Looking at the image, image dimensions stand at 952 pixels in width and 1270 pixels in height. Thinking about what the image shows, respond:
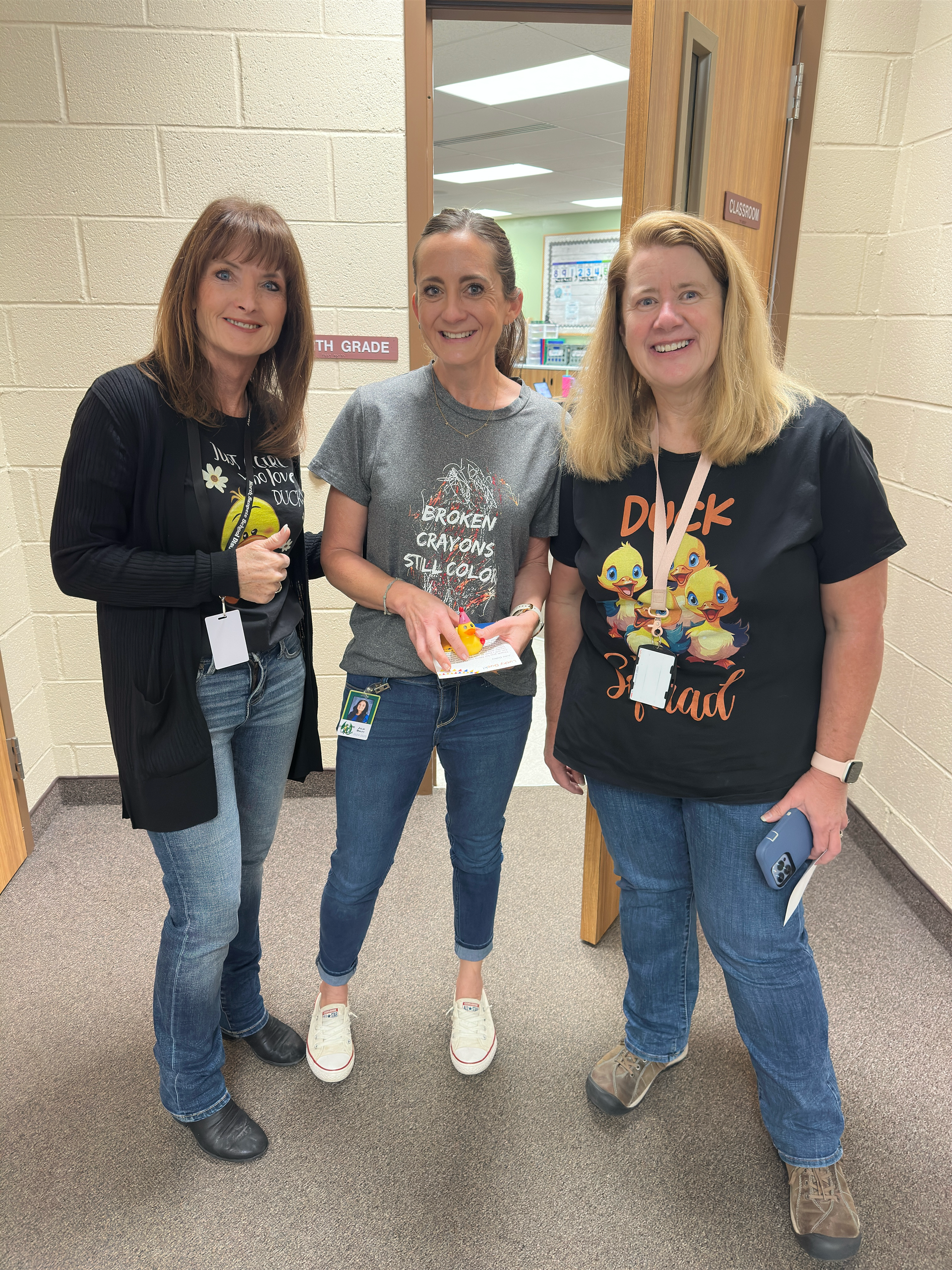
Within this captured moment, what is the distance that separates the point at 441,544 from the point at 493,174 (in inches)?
336

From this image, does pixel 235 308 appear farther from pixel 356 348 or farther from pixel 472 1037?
pixel 472 1037

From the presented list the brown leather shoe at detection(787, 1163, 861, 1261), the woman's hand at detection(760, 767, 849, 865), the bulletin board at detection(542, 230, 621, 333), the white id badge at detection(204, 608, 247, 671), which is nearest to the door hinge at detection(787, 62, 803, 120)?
the woman's hand at detection(760, 767, 849, 865)

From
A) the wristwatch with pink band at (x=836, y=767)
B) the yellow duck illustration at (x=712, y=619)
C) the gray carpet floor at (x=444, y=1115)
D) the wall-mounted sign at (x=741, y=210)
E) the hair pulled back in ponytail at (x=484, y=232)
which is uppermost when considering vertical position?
the wall-mounted sign at (x=741, y=210)

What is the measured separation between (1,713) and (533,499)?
5.75 ft

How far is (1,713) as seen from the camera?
2.36m

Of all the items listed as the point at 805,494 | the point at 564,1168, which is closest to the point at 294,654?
the point at 805,494

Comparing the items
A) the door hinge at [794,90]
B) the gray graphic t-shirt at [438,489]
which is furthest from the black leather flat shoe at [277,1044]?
the door hinge at [794,90]

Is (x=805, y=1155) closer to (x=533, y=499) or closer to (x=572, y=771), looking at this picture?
(x=572, y=771)

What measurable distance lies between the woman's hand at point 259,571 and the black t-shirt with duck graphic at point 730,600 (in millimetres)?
487

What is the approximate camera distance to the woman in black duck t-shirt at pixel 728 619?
1210mm

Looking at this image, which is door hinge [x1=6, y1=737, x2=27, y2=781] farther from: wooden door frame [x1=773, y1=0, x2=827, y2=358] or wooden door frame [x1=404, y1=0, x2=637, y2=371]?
wooden door frame [x1=773, y1=0, x2=827, y2=358]

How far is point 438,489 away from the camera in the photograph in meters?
1.42

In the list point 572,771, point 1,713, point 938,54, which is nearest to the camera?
point 572,771

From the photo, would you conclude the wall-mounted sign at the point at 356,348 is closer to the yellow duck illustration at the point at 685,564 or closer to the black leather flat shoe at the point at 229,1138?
the yellow duck illustration at the point at 685,564
